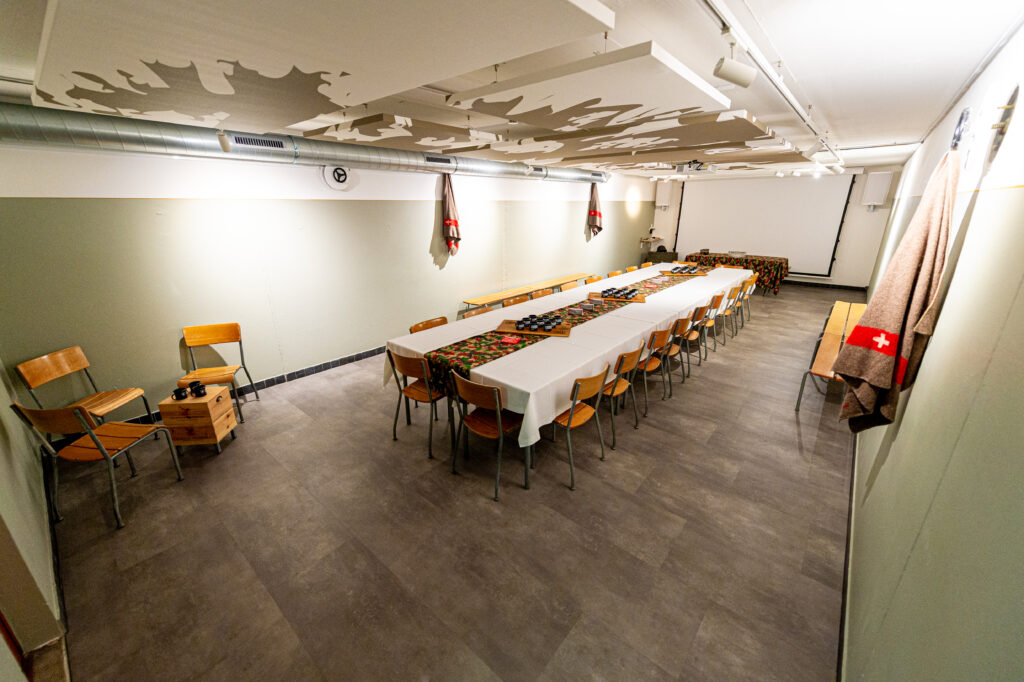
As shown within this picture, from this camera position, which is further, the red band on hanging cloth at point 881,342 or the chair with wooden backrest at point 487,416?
the chair with wooden backrest at point 487,416

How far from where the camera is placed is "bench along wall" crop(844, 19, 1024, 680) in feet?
2.43

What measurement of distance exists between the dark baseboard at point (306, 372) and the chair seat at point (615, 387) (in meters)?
3.52

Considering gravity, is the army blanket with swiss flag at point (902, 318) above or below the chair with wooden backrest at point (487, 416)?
above

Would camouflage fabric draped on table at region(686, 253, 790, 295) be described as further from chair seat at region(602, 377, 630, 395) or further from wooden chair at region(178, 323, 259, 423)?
wooden chair at region(178, 323, 259, 423)

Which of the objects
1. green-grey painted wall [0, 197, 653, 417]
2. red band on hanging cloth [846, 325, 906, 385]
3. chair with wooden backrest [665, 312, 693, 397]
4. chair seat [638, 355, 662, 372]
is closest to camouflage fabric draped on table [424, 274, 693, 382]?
chair seat [638, 355, 662, 372]

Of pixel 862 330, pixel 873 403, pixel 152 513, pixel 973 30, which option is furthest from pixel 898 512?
pixel 152 513

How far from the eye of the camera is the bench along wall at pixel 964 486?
740 millimetres

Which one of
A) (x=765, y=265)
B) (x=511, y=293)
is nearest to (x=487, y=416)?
(x=511, y=293)

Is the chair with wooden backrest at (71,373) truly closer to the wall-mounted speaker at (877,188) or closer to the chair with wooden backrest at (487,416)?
the chair with wooden backrest at (487,416)

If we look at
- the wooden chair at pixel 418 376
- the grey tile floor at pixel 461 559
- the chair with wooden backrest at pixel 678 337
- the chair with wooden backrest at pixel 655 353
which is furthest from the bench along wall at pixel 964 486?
the wooden chair at pixel 418 376

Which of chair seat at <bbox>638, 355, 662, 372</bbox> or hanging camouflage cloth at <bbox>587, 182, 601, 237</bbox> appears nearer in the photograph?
chair seat at <bbox>638, 355, 662, 372</bbox>

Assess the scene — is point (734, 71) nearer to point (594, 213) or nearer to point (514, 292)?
point (514, 292)

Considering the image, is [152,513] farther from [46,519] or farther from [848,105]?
[848,105]

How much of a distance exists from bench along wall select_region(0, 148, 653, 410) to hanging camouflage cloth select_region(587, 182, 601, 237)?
8.82ft
